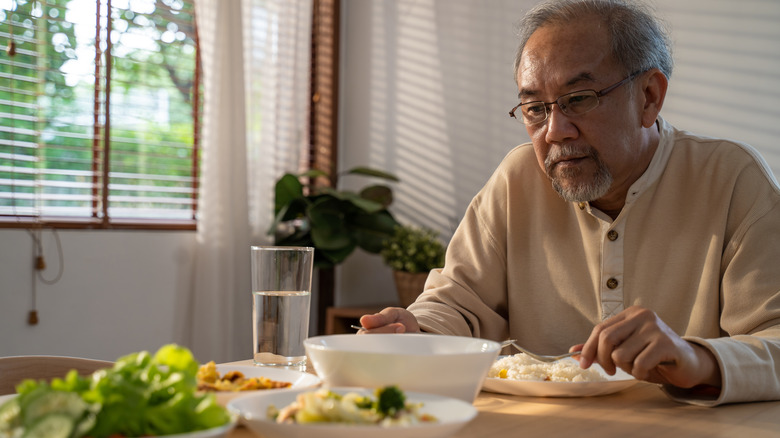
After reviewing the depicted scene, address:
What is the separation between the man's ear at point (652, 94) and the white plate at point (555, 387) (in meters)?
0.73

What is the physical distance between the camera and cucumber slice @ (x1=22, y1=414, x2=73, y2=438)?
24.3 inches

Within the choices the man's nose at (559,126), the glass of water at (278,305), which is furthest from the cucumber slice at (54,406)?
the man's nose at (559,126)

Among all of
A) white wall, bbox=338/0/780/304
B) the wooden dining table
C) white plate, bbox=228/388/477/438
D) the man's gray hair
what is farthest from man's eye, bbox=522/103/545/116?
white wall, bbox=338/0/780/304

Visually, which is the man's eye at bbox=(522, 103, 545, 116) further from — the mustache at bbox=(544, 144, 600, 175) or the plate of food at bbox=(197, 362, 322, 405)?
the plate of food at bbox=(197, 362, 322, 405)

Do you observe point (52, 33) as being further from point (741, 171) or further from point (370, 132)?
point (741, 171)

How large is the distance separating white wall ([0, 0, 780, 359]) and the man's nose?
1593 millimetres

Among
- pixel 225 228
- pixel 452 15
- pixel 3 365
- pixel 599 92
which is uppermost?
pixel 452 15

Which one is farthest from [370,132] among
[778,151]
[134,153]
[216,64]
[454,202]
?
[778,151]

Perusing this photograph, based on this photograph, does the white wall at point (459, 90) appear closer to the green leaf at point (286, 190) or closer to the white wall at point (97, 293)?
the green leaf at point (286, 190)

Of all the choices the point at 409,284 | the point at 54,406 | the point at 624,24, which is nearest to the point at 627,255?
the point at 624,24

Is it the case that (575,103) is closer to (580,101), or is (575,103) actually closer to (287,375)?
(580,101)

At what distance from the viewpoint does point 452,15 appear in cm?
376

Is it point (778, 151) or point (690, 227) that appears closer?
point (690, 227)

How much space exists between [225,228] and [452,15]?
57.0 inches
